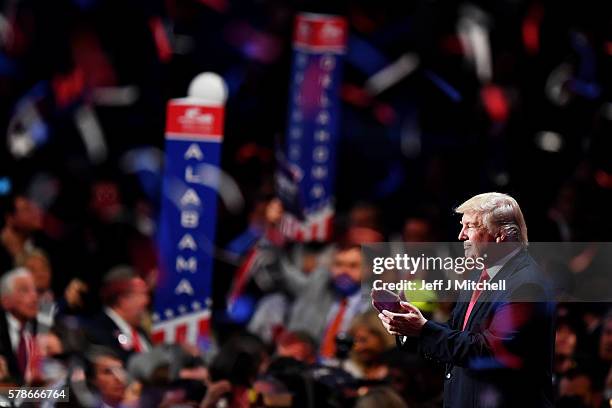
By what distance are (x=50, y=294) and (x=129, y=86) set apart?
2901 millimetres

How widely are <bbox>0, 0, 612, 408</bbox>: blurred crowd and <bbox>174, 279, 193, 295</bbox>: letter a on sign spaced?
40 centimetres

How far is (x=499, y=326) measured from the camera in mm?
3857

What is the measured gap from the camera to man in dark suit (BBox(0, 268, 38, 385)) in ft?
20.4

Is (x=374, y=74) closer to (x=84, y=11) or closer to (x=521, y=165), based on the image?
(x=521, y=165)

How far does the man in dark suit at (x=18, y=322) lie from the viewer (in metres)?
6.21

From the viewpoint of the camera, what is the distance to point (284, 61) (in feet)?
32.7

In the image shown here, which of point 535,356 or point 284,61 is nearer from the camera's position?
point 535,356

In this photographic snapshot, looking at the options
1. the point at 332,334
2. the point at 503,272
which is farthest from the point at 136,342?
the point at 503,272

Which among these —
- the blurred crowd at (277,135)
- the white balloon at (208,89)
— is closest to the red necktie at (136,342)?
the blurred crowd at (277,135)

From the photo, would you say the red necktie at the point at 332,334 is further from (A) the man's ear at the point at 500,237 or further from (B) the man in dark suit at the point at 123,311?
(A) the man's ear at the point at 500,237


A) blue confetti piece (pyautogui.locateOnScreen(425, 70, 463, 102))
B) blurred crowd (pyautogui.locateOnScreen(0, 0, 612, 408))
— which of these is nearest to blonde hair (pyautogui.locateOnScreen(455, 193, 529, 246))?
blurred crowd (pyautogui.locateOnScreen(0, 0, 612, 408))

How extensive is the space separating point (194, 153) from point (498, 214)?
9.06 ft

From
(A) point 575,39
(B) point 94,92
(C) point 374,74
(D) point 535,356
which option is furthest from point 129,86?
(D) point 535,356
